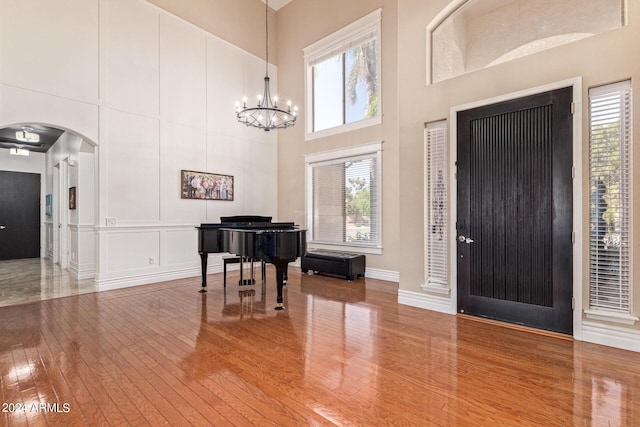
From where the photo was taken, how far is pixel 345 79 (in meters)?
6.95

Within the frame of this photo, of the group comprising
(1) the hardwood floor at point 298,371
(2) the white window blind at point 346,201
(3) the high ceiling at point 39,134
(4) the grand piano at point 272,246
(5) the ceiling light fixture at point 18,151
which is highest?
(3) the high ceiling at point 39,134

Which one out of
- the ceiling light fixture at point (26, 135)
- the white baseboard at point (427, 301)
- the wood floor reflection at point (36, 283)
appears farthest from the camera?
the ceiling light fixture at point (26, 135)

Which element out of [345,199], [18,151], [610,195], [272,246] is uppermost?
[18,151]

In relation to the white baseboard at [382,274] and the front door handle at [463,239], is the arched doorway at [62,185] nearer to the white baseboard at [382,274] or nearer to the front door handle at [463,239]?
the white baseboard at [382,274]

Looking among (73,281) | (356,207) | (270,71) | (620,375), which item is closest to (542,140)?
(620,375)

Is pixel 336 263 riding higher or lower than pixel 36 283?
higher

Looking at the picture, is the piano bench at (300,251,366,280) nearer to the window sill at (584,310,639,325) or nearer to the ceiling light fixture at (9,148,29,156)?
the window sill at (584,310,639,325)

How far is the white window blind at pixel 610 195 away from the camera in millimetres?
2922

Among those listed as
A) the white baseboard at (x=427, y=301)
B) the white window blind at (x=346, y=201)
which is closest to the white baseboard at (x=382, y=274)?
the white window blind at (x=346, y=201)

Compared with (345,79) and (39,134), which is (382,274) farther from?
(39,134)

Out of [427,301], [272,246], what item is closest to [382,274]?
[427,301]

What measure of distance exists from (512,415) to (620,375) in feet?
4.03

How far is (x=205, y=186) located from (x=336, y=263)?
3.23 metres

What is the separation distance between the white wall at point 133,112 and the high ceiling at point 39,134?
1.68m
